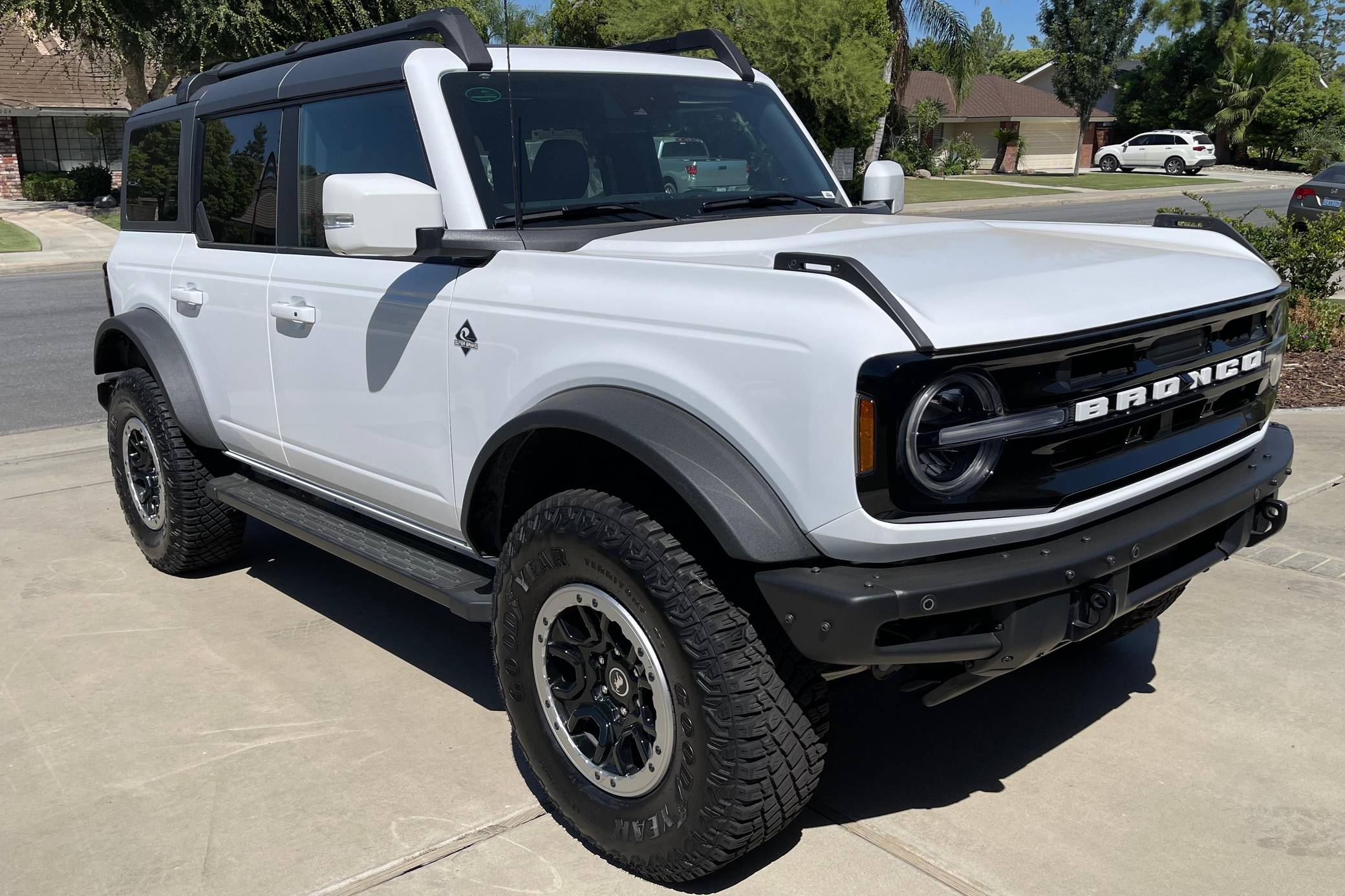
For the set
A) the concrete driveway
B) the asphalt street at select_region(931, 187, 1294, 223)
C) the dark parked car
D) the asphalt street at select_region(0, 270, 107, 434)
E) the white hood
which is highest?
the white hood

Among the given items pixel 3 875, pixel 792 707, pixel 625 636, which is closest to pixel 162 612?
pixel 3 875

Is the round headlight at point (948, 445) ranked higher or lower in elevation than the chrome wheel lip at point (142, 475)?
higher

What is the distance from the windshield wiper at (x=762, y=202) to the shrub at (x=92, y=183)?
32.8 metres

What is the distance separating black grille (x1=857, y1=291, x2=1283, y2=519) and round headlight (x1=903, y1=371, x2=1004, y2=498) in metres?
0.02

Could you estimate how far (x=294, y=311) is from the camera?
4113 mm

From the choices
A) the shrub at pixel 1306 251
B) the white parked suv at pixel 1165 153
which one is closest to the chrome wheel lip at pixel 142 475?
the shrub at pixel 1306 251

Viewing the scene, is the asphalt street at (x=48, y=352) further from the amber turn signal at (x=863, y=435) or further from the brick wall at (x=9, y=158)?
the brick wall at (x=9, y=158)

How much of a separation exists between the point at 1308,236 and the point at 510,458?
8.40 metres

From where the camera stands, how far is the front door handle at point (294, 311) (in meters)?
4.05

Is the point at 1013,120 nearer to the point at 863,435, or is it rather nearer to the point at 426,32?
the point at 426,32

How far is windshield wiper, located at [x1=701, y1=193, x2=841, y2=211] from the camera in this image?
4.06 meters

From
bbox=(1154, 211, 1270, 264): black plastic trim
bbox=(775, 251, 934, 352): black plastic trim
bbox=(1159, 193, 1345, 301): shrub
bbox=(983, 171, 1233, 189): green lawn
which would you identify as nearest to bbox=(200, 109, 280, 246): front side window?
bbox=(775, 251, 934, 352): black plastic trim

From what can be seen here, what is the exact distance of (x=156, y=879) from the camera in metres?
3.07

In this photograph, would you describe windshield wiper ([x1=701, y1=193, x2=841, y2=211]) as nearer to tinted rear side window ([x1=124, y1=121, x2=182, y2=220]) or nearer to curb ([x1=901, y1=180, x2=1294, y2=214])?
tinted rear side window ([x1=124, y1=121, x2=182, y2=220])
